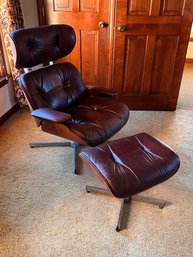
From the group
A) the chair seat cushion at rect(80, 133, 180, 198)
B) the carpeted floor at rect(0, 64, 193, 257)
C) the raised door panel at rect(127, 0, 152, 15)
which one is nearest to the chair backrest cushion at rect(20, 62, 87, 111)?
the carpeted floor at rect(0, 64, 193, 257)

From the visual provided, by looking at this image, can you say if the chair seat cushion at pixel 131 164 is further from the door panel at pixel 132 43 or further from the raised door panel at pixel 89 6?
the raised door panel at pixel 89 6

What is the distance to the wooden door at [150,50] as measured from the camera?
234 cm

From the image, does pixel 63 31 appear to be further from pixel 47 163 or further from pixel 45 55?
pixel 47 163

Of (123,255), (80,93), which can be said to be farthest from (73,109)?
(123,255)

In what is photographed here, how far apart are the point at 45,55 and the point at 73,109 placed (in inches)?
19.0

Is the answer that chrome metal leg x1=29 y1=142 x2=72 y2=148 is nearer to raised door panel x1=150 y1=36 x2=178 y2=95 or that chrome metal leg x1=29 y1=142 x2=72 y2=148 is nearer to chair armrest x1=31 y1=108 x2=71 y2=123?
A: chair armrest x1=31 y1=108 x2=71 y2=123

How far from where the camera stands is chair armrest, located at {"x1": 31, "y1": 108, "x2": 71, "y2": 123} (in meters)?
1.55

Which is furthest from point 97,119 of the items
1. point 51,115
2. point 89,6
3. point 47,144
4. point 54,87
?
point 89,6

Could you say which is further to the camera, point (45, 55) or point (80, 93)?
point (80, 93)

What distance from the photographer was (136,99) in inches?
111

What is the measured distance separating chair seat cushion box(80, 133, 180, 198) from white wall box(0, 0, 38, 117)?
4.81 feet

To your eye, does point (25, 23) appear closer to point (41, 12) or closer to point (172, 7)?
point (41, 12)

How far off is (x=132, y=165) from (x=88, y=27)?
1.77 m

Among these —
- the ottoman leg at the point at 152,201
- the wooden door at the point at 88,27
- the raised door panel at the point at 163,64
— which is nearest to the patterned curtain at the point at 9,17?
the wooden door at the point at 88,27
